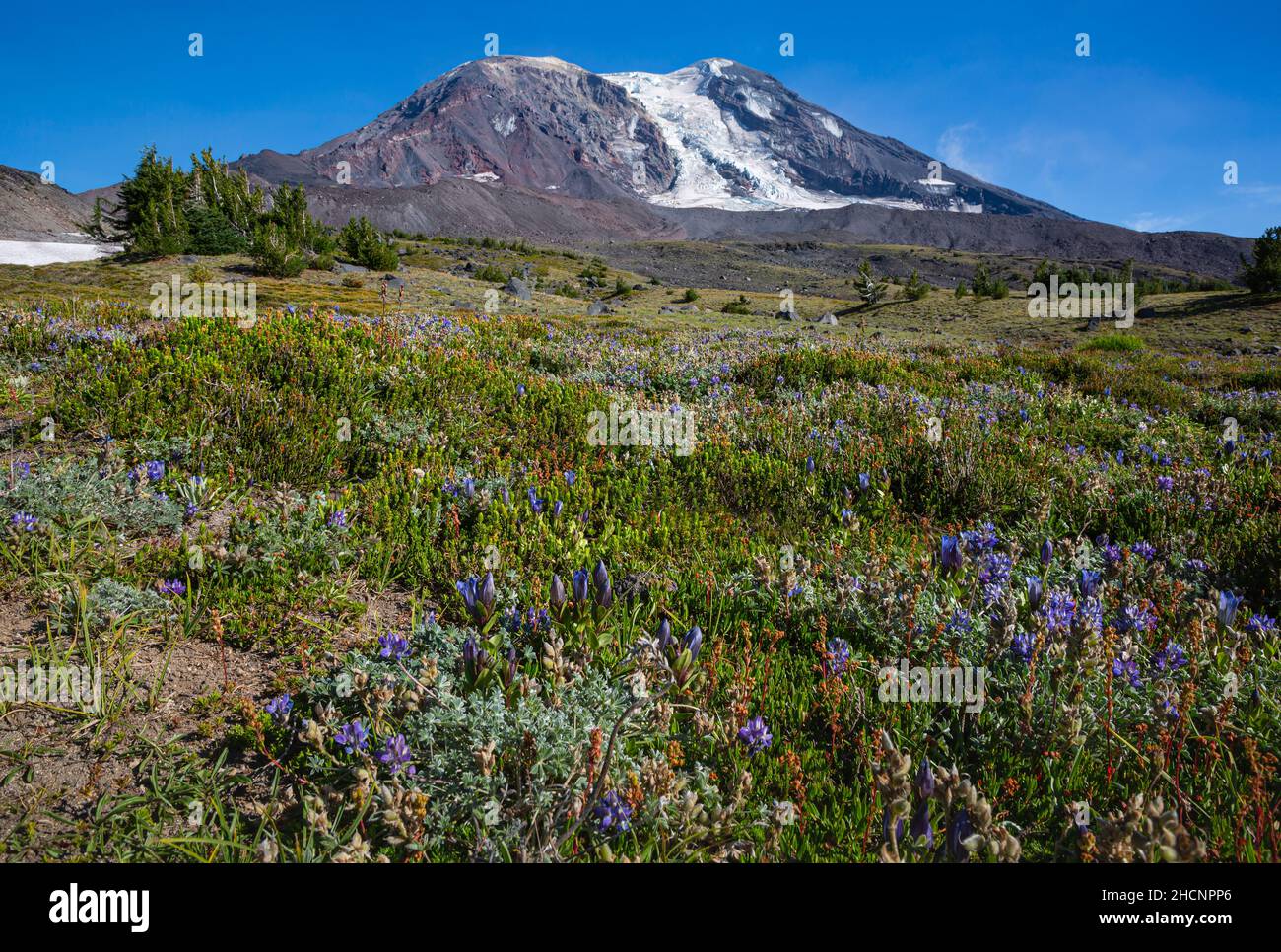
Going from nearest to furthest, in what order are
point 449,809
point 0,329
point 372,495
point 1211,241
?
point 449,809 < point 372,495 < point 0,329 < point 1211,241

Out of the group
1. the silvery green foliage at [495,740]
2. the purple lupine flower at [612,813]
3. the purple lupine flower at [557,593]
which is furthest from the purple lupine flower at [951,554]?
the purple lupine flower at [612,813]

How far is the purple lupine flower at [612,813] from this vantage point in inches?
78.9

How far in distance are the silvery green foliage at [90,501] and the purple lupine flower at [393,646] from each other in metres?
1.88

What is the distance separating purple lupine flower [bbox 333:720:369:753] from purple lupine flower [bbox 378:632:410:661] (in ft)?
1.49

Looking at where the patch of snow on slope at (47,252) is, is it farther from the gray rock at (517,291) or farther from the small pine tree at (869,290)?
the small pine tree at (869,290)

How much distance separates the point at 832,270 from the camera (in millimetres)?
127000

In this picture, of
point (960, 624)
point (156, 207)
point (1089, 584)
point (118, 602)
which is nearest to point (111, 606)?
point (118, 602)

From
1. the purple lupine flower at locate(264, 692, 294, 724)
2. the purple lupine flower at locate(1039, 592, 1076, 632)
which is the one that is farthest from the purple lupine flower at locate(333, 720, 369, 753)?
the purple lupine flower at locate(1039, 592, 1076, 632)

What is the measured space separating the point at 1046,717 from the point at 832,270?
137 meters

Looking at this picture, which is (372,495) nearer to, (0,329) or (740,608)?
(740,608)

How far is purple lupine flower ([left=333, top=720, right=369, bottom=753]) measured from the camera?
2.24 metres

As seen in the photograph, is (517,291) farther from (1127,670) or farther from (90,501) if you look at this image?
(1127,670)

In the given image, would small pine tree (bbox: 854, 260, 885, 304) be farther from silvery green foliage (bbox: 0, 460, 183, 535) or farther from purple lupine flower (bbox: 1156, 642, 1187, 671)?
silvery green foliage (bbox: 0, 460, 183, 535)
